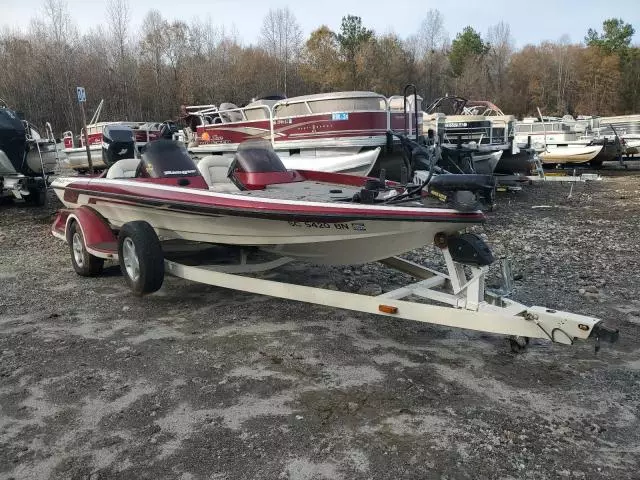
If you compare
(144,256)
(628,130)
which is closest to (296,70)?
(628,130)

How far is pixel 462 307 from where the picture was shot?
3.63m

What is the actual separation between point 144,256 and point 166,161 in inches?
48.2

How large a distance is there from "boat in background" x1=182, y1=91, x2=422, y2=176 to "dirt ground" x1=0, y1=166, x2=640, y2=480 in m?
5.31

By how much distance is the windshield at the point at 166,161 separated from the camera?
5480 millimetres

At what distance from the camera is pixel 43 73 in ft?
101

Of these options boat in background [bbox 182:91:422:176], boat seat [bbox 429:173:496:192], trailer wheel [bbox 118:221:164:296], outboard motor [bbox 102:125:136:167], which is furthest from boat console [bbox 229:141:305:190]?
outboard motor [bbox 102:125:136:167]

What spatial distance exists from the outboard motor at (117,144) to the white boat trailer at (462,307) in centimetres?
1073

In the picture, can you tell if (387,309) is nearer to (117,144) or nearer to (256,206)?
(256,206)

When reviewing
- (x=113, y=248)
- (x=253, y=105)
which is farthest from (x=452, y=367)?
(x=253, y=105)

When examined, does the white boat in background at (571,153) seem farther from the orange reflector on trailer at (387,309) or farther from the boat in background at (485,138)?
the orange reflector on trailer at (387,309)

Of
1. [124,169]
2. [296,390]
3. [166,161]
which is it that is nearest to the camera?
[296,390]

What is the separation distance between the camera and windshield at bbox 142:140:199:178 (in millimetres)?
5480

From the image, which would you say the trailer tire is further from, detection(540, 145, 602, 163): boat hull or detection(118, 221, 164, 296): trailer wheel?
detection(540, 145, 602, 163): boat hull

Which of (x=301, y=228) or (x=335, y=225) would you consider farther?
(x=301, y=228)
